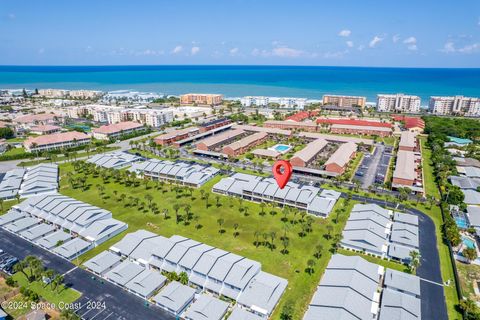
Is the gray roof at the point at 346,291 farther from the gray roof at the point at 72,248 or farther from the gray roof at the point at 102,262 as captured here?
the gray roof at the point at 72,248

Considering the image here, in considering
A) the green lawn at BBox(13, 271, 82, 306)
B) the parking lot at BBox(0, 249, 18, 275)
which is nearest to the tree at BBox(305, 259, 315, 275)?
the green lawn at BBox(13, 271, 82, 306)

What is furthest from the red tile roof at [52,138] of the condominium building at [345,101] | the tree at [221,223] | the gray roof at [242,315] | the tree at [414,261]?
the condominium building at [345,101]

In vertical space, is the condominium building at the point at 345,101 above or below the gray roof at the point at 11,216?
above

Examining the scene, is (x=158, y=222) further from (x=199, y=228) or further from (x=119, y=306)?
(x=119, y=306)

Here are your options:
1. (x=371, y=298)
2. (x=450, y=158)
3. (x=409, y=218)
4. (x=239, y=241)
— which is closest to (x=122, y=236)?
(x=239, y=241)

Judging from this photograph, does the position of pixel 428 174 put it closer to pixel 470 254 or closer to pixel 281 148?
pixel 470 254

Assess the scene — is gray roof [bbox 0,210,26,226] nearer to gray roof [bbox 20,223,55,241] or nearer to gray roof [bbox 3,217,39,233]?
gray roof [bbox 3,217,39,233]
